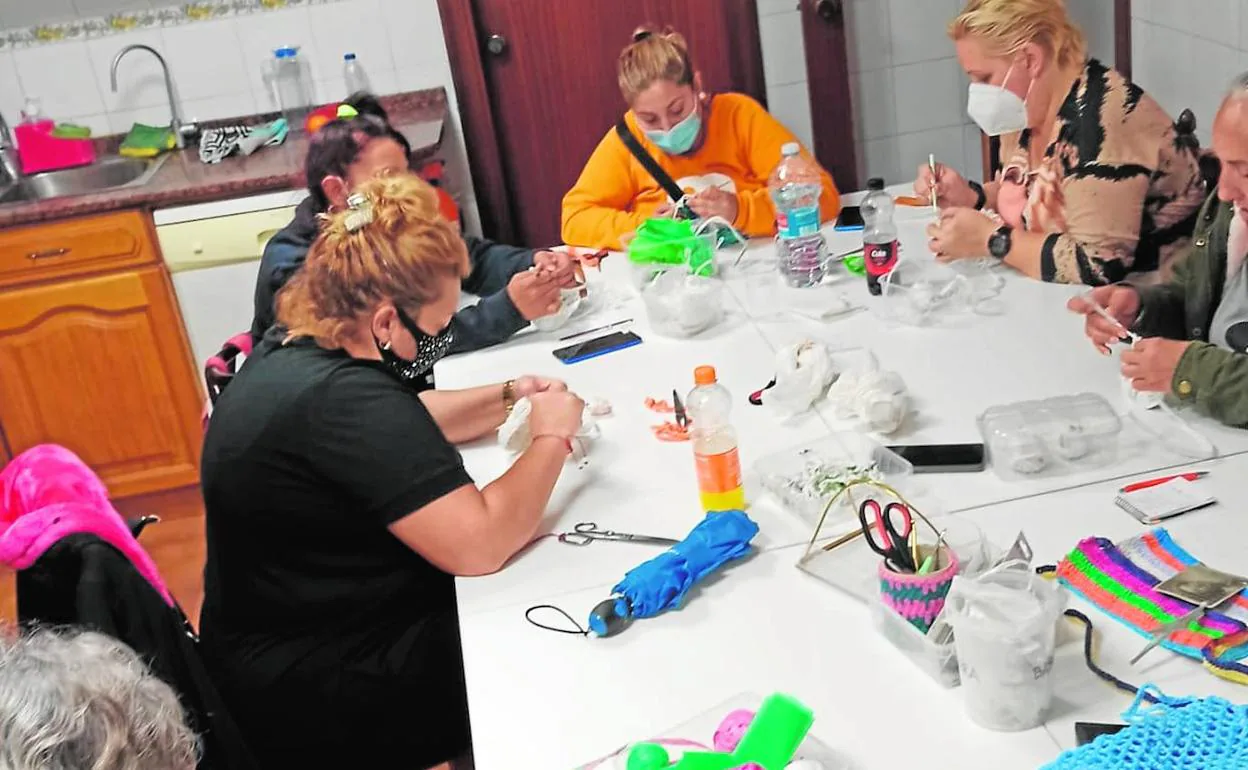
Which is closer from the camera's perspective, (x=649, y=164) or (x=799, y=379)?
(x=799, y=379)

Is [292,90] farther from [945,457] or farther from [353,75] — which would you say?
[945,457]

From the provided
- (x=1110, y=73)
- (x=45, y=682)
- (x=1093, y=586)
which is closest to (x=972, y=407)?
(x=1093, y=586)

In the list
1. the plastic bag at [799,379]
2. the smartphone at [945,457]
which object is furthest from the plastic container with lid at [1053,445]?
the plastic bag at [799,379]

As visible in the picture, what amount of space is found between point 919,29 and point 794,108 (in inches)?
18.4

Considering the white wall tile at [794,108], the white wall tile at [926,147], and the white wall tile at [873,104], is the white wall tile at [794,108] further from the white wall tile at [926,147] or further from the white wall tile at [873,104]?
the white wall tile at [926,147]

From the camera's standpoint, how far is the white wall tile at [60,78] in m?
3.75

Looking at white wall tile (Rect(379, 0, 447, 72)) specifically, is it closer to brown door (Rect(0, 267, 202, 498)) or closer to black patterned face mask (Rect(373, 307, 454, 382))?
brown door (Rect(0, 267, 202, 498))

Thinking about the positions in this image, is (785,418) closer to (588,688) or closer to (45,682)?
(588,688)

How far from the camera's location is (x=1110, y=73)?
7.14 feet

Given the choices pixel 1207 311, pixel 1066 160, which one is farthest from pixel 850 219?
pixel 1207 311

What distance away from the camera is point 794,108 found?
155 inches

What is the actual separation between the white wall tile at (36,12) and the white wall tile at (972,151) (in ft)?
9.48

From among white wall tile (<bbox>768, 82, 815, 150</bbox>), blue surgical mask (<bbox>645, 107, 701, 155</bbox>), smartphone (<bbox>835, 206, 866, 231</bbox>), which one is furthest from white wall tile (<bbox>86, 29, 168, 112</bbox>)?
smartphone (<bbox>835, 206, 866, 231</bbox>)

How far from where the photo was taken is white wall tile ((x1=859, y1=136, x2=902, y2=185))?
403cm
